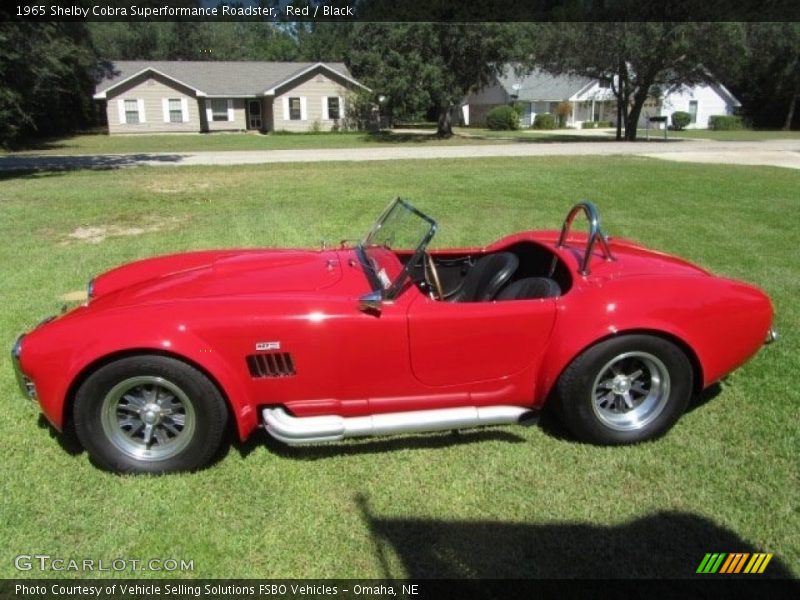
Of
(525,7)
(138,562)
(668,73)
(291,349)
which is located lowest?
(138,562)

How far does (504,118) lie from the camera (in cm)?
4638

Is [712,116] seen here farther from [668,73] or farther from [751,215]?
[751,215]

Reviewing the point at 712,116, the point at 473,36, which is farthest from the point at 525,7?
the point at 712,116

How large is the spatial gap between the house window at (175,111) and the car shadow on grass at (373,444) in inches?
1740

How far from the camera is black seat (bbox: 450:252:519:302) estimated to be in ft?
12.4

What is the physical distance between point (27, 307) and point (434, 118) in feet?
182

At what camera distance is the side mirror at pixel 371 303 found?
3062mm

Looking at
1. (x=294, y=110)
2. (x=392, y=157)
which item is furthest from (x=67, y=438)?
(x=294, y=110)

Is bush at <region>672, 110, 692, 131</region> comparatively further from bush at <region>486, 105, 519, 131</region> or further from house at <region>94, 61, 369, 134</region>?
house at <region>94, 61, 369, 134</region>

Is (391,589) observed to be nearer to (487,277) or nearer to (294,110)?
(487,277)

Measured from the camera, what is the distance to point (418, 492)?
10.3ft

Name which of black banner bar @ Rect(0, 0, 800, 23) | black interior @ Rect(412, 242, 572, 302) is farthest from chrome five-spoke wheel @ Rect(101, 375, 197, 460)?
black banner bar @ Rect(0, 0, 800, 23)

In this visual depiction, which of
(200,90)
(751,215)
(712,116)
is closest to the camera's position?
(751,215)

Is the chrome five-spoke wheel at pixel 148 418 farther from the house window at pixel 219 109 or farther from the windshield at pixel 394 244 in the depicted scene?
the house window at pixel 219 109
